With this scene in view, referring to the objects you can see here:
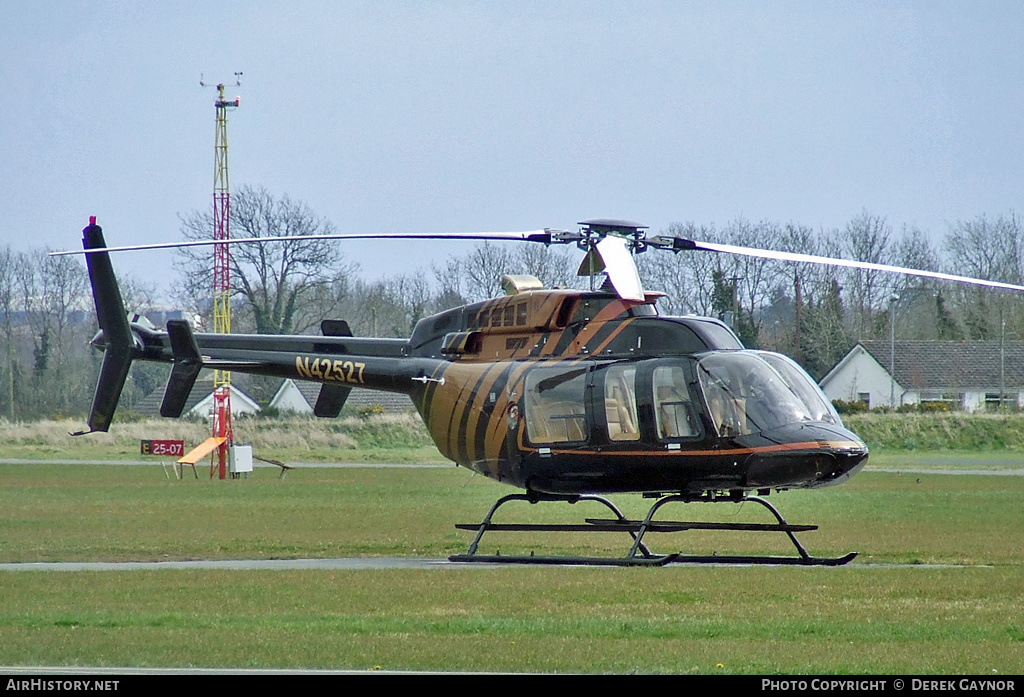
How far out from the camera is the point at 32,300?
86.9 m

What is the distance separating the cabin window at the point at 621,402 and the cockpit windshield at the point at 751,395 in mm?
818

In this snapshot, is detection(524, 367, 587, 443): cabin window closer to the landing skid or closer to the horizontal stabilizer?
the landing skid

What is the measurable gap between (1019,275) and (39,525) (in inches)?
3336

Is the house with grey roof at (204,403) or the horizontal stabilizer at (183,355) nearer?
the horizontal stabilizer at (183,355)

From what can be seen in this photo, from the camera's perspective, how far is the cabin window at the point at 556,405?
51.2 ft

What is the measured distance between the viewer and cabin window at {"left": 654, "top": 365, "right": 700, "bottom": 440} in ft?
49.5

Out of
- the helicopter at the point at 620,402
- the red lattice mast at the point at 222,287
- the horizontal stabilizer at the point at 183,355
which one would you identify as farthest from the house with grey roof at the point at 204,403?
the helicopter at the point at 620,402

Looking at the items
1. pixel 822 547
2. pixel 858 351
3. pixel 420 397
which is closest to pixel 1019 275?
pixel 858 351

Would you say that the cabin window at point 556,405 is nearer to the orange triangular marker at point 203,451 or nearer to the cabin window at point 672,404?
the cabin window at point 672,404

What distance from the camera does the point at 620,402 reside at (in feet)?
50.5

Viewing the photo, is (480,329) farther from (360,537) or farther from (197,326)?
(197,326)

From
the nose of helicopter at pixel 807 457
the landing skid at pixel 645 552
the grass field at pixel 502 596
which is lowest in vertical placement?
the grass field at pixel 502 596

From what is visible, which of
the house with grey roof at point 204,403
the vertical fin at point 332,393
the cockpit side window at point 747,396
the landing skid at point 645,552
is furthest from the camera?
the house with grey roof at point 204,403

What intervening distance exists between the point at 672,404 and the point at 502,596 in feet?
17.9
